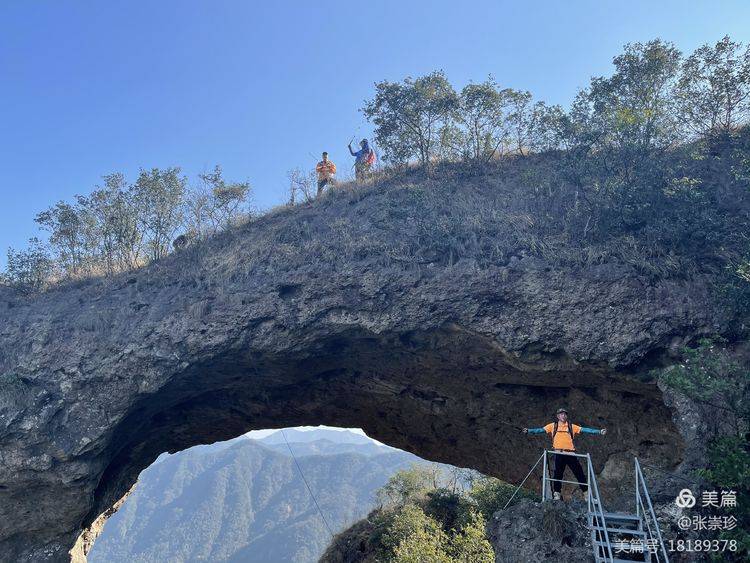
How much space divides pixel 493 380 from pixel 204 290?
714 centimetres

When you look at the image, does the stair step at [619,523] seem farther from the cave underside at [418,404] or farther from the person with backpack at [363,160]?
the person with backpack at [363,160]

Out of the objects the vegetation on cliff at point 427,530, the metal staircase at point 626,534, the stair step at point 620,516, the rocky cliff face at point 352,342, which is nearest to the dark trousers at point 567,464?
the metal staircase at point 626,534

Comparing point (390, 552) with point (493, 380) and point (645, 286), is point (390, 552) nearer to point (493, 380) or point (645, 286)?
point (493, 380)

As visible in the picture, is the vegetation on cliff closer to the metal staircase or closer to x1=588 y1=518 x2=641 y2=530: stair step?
x1=588 y1=518 x2=641 y2=530: stair step

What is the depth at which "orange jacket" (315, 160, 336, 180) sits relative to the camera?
17.9m

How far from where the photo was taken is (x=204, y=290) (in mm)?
13820

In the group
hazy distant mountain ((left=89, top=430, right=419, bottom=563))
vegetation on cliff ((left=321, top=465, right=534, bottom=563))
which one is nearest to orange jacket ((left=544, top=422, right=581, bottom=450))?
vegetation on cliff ((left=321, top=465, right=534, bottom=563))

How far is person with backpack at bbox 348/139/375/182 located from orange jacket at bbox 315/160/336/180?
72 centimetres

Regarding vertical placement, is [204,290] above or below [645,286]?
above

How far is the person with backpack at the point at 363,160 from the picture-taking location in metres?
17.8

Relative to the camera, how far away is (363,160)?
1814cm

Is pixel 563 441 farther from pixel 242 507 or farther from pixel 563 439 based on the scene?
pixel 242 507

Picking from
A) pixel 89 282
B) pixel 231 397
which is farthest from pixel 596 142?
pixel 89 282

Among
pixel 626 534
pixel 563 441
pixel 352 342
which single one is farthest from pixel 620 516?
pixel 352 342
